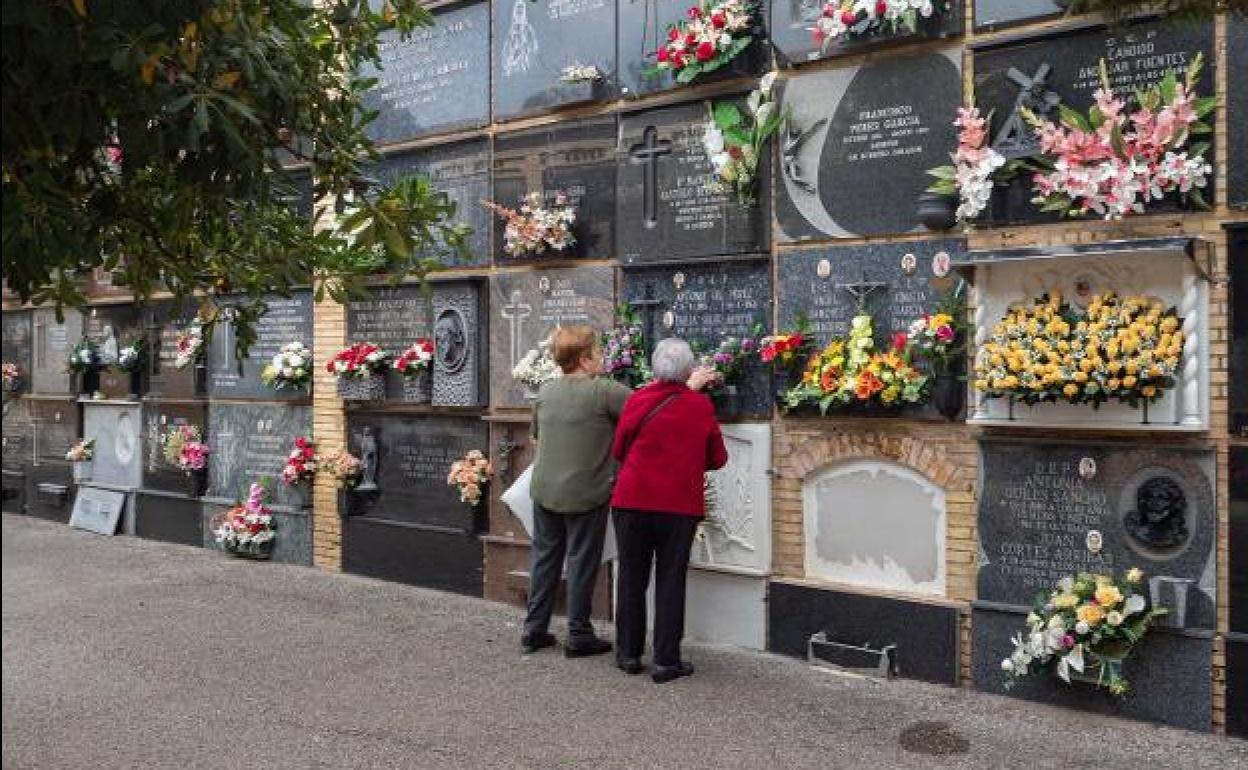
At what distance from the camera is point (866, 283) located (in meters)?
6.36

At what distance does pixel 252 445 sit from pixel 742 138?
548 cm

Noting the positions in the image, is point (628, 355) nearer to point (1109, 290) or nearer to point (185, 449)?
point (1109, 290)

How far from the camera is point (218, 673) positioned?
6363 mm

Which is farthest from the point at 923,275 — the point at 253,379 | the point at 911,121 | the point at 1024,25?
the point at 253,379

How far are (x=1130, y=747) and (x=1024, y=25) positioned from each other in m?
3.27

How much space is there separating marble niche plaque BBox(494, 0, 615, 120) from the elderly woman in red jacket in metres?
2.33

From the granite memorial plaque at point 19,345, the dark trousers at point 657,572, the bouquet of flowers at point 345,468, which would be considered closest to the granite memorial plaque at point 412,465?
the bouquet of flowers at point 345,468

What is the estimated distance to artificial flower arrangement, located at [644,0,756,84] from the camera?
22.3ft

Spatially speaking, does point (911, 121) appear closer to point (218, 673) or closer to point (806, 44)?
point (806, 44)

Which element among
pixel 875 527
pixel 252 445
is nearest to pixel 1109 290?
pixel 875 527

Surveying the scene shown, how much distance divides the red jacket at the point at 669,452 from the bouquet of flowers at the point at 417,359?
279 centimetres

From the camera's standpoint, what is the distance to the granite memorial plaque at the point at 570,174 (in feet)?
25.2

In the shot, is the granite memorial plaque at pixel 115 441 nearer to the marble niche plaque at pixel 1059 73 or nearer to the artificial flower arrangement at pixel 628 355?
the artificial flower arrangement at pixel 628 355

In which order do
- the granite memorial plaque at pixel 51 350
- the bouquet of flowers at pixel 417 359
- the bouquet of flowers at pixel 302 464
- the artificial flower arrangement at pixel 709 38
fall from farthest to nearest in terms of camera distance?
the granite memorial plaque at pixel 51 350 < the bouquet of flowers at pixel 302 464 < the bouquet of flowers at pixel 417 359 < the artificial flower arrangement at pixel 709 38
